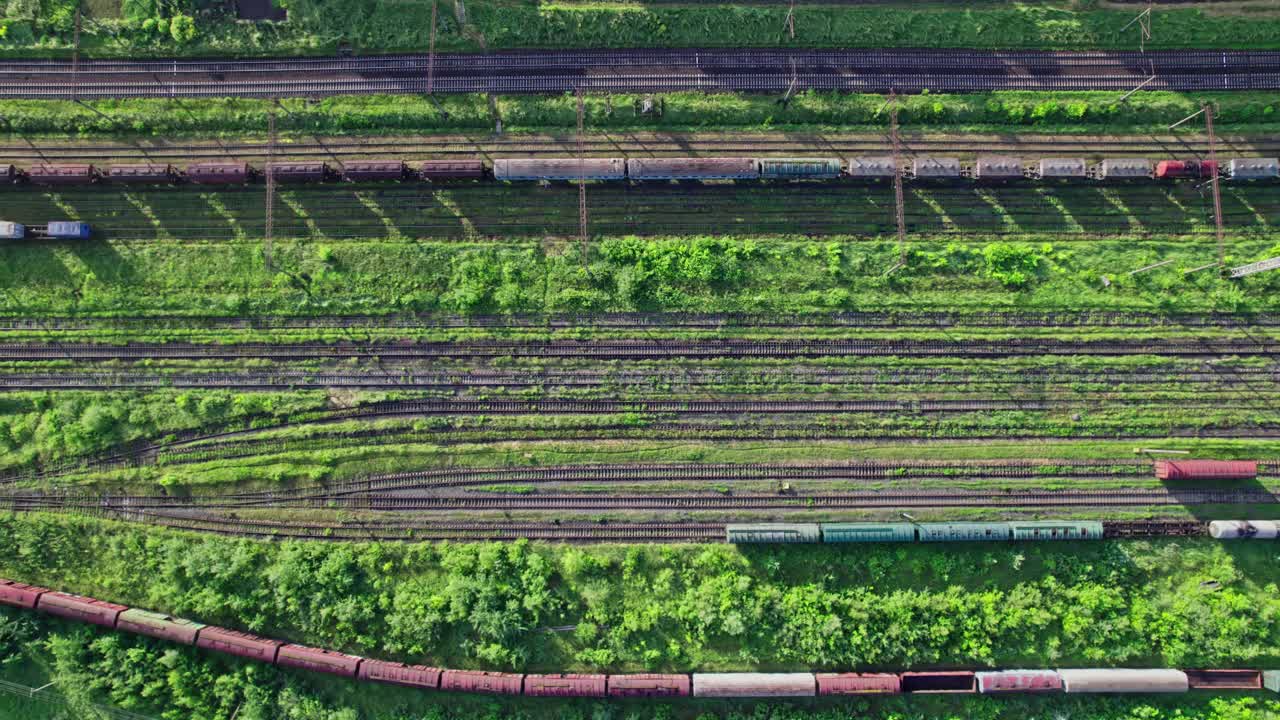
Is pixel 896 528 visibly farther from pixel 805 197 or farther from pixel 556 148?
pixel 556 148

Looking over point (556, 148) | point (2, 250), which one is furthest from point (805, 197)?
point (2, 250)

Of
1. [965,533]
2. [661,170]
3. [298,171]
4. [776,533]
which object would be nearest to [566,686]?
[776,533]

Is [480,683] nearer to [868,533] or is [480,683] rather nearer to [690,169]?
[868,533]

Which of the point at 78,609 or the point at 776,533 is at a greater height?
the point at 776,533

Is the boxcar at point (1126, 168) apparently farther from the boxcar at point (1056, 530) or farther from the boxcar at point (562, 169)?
the boxcar at point (562, 169)

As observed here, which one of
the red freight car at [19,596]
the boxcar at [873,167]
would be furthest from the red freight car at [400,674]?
the boxcar at [873,167]
